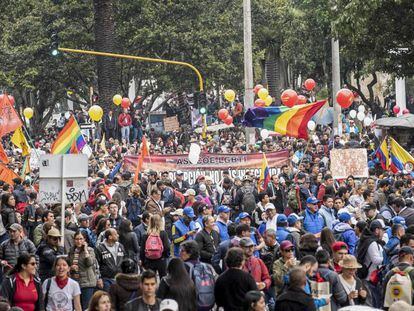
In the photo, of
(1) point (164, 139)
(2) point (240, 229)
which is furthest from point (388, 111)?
(2) point (240, 229)

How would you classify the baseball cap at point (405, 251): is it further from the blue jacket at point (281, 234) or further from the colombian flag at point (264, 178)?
the colombian flag at point (264, 178)

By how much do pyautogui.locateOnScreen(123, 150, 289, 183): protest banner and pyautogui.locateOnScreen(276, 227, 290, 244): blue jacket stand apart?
38.1ft

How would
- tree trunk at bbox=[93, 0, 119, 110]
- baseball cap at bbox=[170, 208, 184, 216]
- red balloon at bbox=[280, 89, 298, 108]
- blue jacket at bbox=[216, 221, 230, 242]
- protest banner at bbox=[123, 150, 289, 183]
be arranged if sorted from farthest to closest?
tree trunk at bbox=[93, 0, 119, 110], red balloon at bbox=[280, 89, 298, 108], protest banner at bbox=[123, 150, 289, 183], baseball cap at bbox=[170, 208, 184, 216], blue jacket at bbox=[216, 221, 230, 242]

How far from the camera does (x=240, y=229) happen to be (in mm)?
15531

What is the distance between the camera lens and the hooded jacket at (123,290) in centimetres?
1261

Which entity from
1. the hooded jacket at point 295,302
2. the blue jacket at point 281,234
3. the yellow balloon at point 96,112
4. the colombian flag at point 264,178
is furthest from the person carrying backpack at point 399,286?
the yellow balloon at point 96,112

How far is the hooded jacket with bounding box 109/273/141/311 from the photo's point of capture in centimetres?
1261

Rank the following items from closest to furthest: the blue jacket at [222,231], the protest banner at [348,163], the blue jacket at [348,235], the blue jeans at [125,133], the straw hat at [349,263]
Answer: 1. the straw hat at [349,263]
2. the blue jacket at [348,235]
3. the blue jacket at [222,231]
4. the protest banner at [348,163]
5. the blue jeans at [125,133]

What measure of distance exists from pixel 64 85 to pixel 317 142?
656 inches

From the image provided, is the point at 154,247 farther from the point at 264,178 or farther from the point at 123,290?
the point at 264,178

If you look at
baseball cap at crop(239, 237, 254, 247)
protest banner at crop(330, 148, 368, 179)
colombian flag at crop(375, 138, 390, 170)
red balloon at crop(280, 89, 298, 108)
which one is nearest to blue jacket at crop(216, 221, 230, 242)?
baseball cap at crop(239, 237, 254, 247)

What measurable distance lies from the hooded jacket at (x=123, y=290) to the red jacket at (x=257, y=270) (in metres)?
1.74

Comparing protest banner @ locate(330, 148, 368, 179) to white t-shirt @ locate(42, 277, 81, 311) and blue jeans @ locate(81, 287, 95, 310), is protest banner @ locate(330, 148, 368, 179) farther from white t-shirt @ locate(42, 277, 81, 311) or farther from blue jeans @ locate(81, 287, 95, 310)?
white t-shirt @ locate(42, 277, 81, 311)

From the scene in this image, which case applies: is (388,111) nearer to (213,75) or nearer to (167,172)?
(213,75)
